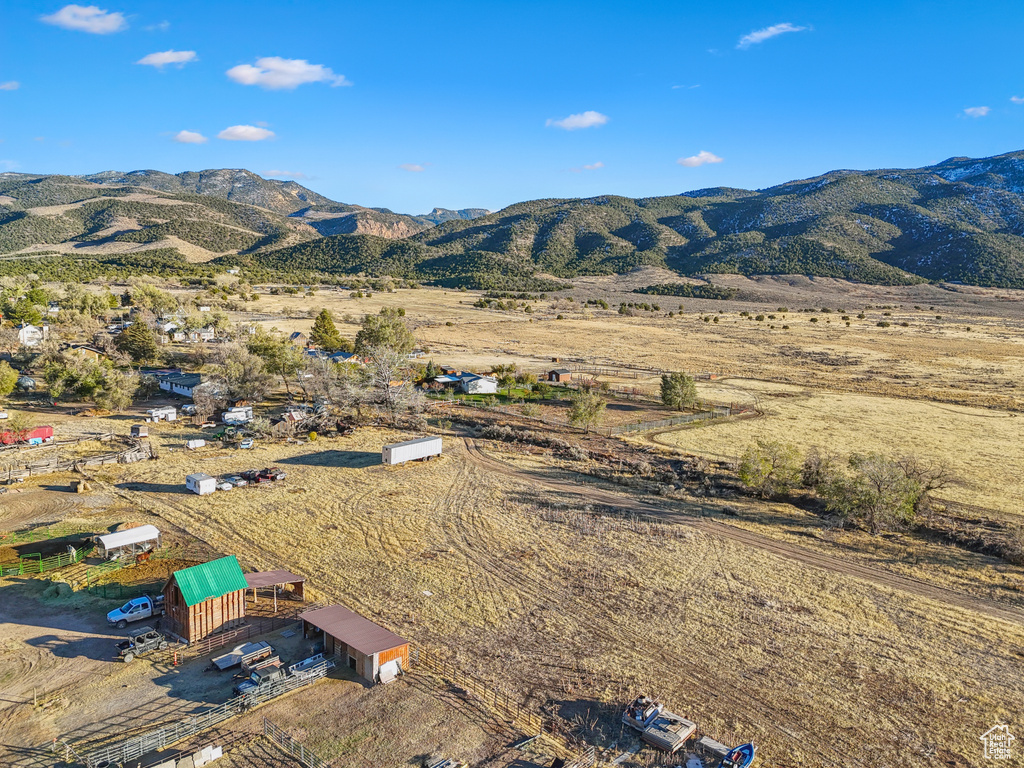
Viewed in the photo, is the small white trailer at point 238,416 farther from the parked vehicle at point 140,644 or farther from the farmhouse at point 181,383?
the parked vehicle at point 140,644

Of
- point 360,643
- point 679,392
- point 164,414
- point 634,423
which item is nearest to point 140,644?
point 360,643

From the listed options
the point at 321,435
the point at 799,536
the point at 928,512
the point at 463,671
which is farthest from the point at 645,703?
the point at 321,435

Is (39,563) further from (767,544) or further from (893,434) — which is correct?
(893,434)

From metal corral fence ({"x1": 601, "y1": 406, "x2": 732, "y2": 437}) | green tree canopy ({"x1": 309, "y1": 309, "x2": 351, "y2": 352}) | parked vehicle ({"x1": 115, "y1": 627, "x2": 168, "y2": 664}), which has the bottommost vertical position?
parked vehicle ({"x1": 115, "y1": 627, "x2": 168, "y2": 664})

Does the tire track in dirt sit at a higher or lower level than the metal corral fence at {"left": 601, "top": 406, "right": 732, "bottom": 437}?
lower

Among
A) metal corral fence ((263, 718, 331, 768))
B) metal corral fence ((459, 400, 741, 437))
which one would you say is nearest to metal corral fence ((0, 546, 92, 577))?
metal corral fence ((263, 718, 331, 768))

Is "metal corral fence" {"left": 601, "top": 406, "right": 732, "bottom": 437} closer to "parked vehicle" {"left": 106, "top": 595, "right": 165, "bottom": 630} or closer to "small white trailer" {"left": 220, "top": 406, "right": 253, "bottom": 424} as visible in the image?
"small white trailer" {"left": 220, "top": 406, "right": 253, "bottom": 424}

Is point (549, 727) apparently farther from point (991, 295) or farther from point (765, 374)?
point (991, 295)
